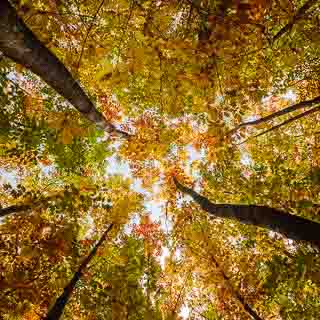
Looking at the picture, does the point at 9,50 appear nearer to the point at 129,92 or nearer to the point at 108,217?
the point at 108,217

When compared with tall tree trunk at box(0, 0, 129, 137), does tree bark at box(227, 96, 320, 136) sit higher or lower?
higher

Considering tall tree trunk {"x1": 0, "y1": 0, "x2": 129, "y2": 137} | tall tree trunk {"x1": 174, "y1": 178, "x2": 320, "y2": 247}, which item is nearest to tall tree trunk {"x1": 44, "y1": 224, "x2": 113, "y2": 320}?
tall tree trunk {"x1": 174, "y1": 178, "x2": 320, "y2": 247}

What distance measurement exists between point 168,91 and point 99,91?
9.56m

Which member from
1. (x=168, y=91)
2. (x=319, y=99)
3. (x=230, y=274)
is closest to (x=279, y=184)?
(x=319, y=99)

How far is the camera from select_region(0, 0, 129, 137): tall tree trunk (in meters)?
3.32

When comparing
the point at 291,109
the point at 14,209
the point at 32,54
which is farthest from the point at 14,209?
the point at 291,109

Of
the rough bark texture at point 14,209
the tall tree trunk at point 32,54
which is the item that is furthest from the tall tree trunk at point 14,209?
the tall tree trunk at point 32,54

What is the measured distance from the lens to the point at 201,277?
11578mm

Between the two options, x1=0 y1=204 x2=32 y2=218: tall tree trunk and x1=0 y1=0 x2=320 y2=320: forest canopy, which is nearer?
x1=0 y1=0 x2=320 y2=320: forest canopy

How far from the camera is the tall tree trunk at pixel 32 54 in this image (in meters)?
3.32

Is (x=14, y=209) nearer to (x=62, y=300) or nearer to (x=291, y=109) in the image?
(x=62, y=300)

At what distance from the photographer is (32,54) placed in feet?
12.1

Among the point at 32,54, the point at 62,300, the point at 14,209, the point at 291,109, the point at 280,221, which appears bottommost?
the point at 62,300

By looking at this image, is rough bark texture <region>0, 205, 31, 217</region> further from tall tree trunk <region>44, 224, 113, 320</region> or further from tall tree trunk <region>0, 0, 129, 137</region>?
tall tree trunk <region>0, 0, 129, 137</region>
